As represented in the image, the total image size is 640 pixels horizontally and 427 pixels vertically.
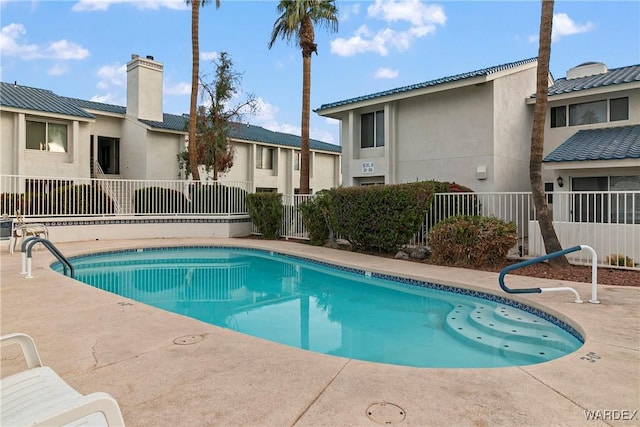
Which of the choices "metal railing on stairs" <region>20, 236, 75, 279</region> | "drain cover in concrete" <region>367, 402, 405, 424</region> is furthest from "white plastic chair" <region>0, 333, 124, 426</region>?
"metal railing on stairs" <region>20, 236, 75, 279</region>

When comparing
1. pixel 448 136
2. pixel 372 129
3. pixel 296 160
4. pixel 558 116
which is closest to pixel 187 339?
pixel 448 136

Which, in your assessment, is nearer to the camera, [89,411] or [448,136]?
[89,411]

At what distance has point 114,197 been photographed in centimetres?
1617

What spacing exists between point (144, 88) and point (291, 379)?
22.5 metres

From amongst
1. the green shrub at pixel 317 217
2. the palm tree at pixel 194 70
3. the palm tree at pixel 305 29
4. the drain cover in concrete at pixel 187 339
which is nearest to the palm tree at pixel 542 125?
the green shrub at pixel 317 217

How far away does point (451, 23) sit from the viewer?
12711 mm

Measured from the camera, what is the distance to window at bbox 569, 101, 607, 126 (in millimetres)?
13211

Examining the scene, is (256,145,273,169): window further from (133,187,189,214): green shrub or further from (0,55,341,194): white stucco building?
(133,187,189,214): green shrub

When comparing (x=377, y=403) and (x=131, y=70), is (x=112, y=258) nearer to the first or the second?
(x=377, y=403)

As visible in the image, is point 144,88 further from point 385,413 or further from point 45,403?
point 385,413

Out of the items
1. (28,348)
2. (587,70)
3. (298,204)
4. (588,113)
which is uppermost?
(587,70)

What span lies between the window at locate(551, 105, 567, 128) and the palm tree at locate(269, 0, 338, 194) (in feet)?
30.7

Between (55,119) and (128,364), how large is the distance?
2009cm

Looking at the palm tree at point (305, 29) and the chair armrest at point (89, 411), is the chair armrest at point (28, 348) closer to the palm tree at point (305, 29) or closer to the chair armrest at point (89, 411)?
the chair armrest at point (89, 411)
